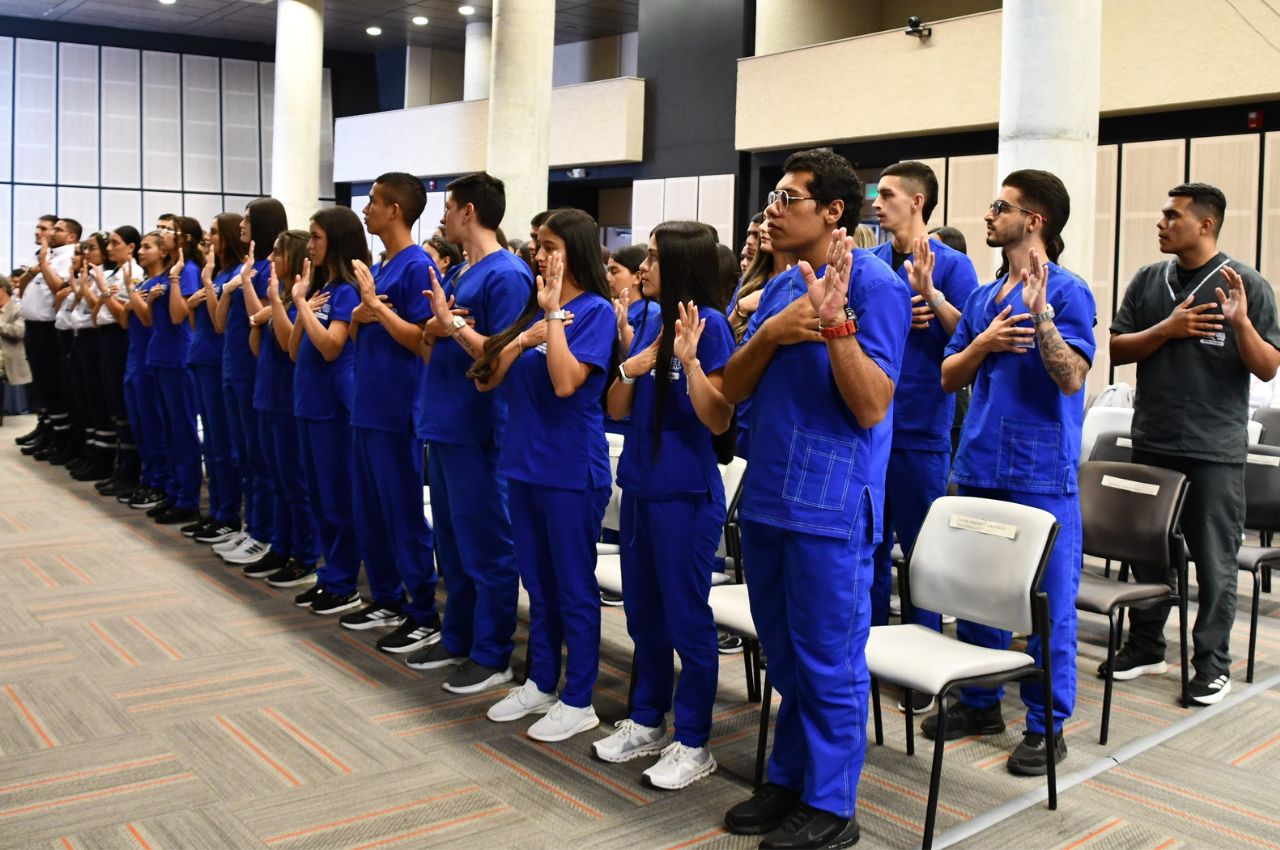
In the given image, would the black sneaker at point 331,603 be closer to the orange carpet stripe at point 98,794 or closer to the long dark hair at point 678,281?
the orange carpet stripe at point 98,794

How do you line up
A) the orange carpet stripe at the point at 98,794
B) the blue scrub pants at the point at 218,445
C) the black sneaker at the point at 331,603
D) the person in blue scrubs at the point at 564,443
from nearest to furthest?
1. the orange carpet stripe at the point at 98,794
2. the person in blue scrubs at the point at 564,443
3. the black sneaker at the point at 331,603
4. the blue scrub pants at the point at 218,445

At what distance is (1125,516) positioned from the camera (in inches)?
154

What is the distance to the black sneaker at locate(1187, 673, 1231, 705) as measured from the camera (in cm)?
386

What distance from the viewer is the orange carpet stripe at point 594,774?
9.89 feet

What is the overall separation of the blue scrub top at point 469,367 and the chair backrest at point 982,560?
4.73ft

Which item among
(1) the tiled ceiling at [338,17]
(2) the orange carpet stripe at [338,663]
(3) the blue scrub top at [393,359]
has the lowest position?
(2) the orange carpet stripe at [338,663]

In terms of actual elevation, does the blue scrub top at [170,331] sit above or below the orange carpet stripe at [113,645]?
above

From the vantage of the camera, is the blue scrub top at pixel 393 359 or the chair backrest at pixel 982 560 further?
the blue scrub top at pixel 393 359

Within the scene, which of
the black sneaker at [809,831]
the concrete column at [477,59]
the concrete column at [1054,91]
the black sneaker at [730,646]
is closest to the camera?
the black sneaker at [809,831]

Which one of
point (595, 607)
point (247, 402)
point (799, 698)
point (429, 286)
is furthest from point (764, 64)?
point (799, 698)

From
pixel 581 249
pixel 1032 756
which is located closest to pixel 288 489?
pixel 581 249

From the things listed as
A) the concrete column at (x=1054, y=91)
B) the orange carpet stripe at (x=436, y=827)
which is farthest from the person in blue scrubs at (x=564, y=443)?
the concrete column at (x=1054, y=91)

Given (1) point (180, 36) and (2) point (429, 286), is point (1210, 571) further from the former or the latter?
(1) point (180, 36)

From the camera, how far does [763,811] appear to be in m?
2.79
